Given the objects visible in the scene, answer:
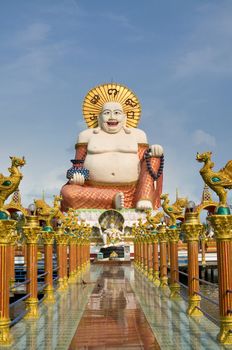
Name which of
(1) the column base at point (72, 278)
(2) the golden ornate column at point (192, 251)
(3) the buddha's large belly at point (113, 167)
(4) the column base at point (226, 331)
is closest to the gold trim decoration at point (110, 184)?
(3) the buddha's large belly at point (113, 167)

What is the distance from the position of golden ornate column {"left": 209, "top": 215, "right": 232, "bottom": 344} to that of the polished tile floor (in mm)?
229

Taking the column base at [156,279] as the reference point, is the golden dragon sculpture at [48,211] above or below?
above

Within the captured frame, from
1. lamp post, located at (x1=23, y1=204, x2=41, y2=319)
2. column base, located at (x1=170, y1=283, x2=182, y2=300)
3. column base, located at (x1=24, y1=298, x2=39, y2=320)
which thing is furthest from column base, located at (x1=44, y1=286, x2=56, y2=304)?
column base, located at (x1=170, y1=283, x2=182, y2=300)

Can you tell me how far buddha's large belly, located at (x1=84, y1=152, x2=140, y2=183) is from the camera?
110 ft

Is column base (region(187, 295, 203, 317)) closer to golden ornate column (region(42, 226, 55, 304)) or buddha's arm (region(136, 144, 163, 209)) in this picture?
golden ornate column (region(42, 226, 55, 304))

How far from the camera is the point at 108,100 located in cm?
3612

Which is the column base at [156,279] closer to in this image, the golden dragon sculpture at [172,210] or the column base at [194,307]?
the golden dragon sculpture at [172,210]

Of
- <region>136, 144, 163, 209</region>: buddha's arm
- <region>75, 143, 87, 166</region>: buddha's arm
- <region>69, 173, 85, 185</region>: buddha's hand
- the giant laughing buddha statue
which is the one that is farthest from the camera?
<region>75, 143, 87, 166</region>: buddha's arm

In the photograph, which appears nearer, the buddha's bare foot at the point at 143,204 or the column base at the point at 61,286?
the column base at the point at 61,286

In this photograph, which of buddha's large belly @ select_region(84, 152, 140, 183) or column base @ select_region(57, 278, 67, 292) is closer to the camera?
column base @ select_region(57, 278, 67, 292)

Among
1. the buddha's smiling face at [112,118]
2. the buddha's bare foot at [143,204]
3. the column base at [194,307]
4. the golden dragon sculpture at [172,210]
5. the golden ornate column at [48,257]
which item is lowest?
the column base at [194,307]

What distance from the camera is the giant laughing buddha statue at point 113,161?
3219cm

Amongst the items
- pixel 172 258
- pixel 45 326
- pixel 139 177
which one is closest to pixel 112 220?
Answer: pixel 139 177

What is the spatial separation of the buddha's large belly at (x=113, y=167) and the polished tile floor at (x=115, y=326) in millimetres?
22554
